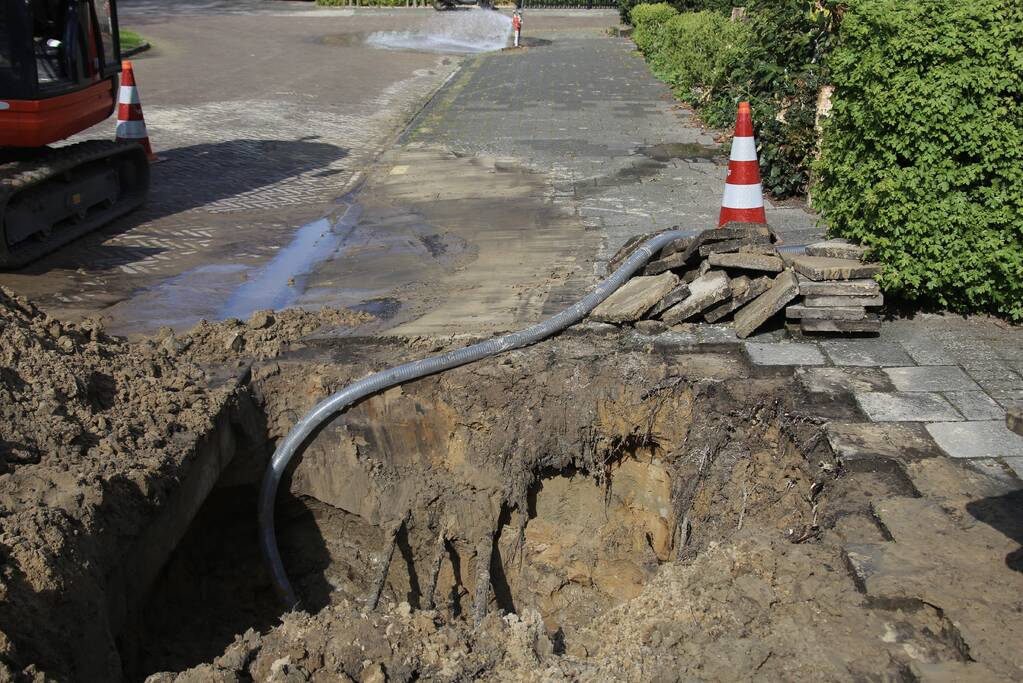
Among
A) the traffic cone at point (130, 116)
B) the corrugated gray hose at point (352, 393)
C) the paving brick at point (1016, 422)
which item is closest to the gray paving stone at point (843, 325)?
the corrugated gray hose at point (352, 393)

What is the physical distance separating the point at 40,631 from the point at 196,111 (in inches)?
489

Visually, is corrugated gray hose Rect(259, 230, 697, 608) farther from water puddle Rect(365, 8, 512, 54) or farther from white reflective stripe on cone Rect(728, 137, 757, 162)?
water puddle Rect(365, 8, 512, 54)

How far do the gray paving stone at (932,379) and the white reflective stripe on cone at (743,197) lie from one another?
6.71 ft

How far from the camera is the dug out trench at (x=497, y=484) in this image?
16.6ft

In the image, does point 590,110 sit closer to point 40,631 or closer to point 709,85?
point 709,85

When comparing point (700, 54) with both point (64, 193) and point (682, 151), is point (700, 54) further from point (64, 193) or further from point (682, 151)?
point (64, 193)

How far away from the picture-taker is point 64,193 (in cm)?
843

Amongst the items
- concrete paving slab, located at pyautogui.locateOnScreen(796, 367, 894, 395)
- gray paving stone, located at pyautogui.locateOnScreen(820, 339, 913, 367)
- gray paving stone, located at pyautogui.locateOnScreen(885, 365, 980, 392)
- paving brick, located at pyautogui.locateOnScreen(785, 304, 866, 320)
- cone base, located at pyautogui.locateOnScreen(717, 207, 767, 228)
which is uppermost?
cone base, located at pyautogui.locateOnScreen(717, 207, 767, 228)

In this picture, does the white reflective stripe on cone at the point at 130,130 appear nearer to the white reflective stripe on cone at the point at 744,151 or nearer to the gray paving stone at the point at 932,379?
the white reflective stripe on cone at the point at 744,151

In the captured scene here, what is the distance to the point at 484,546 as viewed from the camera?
5.30 metres

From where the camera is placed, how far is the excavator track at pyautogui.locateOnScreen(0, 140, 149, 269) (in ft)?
25.2

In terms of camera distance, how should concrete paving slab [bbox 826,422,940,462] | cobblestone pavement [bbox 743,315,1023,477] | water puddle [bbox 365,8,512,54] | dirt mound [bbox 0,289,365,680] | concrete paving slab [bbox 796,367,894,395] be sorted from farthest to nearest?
water puddle [bbox 365,8,512,54] < concrete paving slab [bbox 796,367,894,395] < cobblestone pavement [bbox 743,315,1023,477] < concrete paving slab [bbox 826,422,940,462] < dirt mound [bbox 0,289,365,680]

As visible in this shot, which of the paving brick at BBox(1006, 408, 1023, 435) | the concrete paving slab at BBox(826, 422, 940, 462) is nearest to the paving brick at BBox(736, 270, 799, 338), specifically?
the concrete paving slab at BBox(826, 422, 940, 462)

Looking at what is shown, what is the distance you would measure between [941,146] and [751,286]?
128 centimetres
